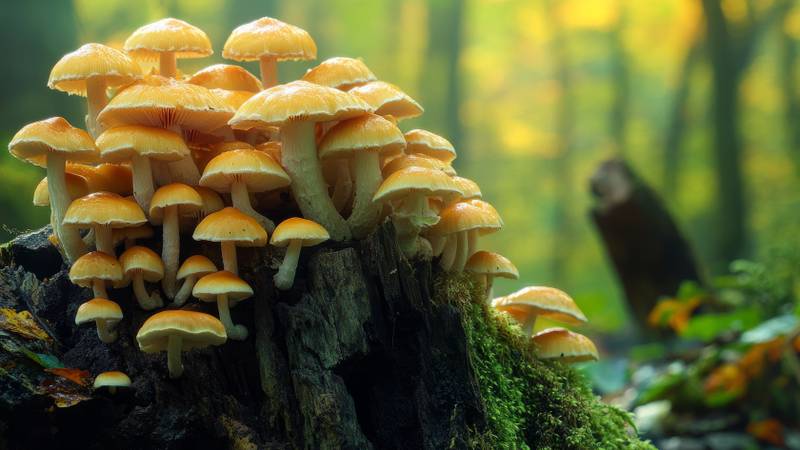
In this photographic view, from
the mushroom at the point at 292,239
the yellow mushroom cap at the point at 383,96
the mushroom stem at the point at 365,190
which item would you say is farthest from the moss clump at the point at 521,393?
the yellow mushroom cap at the point at 383,96

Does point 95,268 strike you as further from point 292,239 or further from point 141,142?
point 292,239

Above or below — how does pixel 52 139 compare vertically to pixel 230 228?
above

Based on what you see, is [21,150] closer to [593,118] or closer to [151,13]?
[151,13]

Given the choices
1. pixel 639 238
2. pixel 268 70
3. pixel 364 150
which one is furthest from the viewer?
pixel 639 238

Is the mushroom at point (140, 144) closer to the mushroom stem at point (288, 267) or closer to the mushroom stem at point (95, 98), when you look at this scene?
the mushroom stem at point (95, 98)

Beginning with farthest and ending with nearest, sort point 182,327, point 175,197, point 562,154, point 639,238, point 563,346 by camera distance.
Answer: point 562,154
point 639,238
point 563,346
point 175,197
point 182,327

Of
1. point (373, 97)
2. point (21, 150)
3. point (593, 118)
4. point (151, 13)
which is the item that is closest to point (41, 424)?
point (21, 150)

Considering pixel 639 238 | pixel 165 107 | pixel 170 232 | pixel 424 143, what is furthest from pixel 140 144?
pixel 639 238
